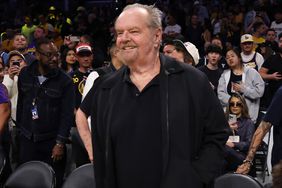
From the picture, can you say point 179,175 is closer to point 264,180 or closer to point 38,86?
point 38,86

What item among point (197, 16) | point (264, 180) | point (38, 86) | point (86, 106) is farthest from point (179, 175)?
point (197, 16)

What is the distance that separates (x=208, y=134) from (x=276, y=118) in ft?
6.78

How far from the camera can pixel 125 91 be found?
330 cm

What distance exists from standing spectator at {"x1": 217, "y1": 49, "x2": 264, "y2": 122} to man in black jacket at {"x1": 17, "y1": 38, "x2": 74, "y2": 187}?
2.57m

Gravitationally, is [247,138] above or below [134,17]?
below

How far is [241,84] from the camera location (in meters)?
8.26

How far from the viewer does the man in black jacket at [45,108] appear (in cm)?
620

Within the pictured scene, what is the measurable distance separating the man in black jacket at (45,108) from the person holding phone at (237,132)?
1763mm

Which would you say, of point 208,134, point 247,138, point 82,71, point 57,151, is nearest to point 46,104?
point 57,151

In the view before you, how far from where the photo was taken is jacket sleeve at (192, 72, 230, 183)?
3.21 m

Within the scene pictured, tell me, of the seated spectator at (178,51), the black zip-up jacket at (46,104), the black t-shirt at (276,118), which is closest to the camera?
the black t-shirt at (276,118)

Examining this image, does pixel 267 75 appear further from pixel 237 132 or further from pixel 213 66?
pixel 237 132

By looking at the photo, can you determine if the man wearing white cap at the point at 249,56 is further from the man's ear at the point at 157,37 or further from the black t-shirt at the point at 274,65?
the man's ear at the point at 157,37

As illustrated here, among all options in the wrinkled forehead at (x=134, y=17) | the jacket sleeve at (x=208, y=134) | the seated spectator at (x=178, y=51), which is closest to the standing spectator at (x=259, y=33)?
the seated spectator at (x=178, y=51)
